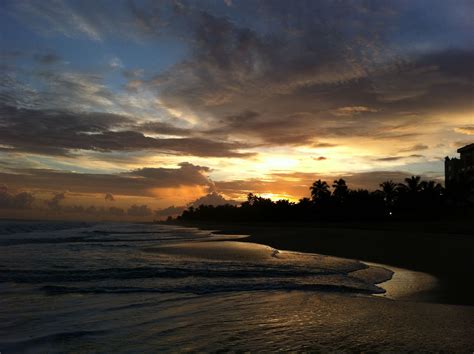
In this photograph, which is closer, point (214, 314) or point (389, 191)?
point (214, 314)

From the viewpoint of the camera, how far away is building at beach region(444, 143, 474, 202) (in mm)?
73562

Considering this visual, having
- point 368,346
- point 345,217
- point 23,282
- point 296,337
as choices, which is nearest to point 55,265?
point 23,282

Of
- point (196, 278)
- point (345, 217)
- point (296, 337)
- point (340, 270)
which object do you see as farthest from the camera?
point (345, 217)

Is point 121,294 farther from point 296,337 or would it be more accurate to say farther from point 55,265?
point 55,265

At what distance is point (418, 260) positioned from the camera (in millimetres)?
17297

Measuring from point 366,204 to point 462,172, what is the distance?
2662cm

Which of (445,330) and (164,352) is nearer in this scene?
(164,352)

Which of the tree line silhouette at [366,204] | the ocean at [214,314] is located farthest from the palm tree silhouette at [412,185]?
the ocean at [214,314]

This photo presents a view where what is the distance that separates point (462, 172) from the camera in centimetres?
8950

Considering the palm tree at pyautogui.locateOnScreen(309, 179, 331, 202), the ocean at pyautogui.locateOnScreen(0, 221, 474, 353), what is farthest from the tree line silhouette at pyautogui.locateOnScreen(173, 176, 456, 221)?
the ocean at pyautogui.locateOnScreen(0, 221, 474, 353)

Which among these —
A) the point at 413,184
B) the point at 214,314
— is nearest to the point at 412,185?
the point at 413,184

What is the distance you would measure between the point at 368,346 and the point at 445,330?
5.34 ft

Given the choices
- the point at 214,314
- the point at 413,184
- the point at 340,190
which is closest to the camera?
the point at 214,314

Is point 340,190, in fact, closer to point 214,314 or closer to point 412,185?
point 412,185
